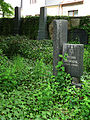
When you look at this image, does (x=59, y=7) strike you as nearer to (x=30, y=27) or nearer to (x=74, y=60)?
(x=30, y=27)

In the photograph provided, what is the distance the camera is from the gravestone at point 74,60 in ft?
14.2

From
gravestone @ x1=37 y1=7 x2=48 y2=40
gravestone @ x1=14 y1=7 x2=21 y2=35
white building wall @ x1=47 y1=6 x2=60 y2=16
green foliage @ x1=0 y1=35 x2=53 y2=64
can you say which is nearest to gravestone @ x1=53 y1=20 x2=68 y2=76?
green foliage @ x1=0 y1=35 x2=53 y2=64

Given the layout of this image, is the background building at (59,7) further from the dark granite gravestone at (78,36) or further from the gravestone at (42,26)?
the dark granite gravestone at (78,36)

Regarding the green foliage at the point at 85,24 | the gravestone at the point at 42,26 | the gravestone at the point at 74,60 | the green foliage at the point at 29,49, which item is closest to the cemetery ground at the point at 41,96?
the gravestone at the point at 74,60

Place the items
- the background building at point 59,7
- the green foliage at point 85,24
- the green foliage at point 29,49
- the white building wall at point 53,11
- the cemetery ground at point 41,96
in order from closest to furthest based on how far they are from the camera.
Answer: the cemetery ground at point 41,96
the green foliage at point 29,49
the green foliage at point 85,24
the background building at point 59,7
the white building wall at point 53,11

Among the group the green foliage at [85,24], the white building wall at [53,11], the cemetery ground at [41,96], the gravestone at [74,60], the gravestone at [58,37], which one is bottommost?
the cemetery ground at [41,96]

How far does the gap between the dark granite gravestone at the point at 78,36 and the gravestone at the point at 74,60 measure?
192 inches

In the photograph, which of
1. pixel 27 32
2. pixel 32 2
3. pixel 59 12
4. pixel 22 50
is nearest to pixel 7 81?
pixel 22 50

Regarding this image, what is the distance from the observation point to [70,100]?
150 inches

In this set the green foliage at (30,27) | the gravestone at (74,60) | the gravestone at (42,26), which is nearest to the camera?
the gravestone at (74,60)

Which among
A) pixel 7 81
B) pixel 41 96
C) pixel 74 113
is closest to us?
pixel 74 113

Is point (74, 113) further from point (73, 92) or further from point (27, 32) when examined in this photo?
point (27, 32)

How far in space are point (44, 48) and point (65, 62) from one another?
158 inches

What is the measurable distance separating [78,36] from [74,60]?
205 inches
